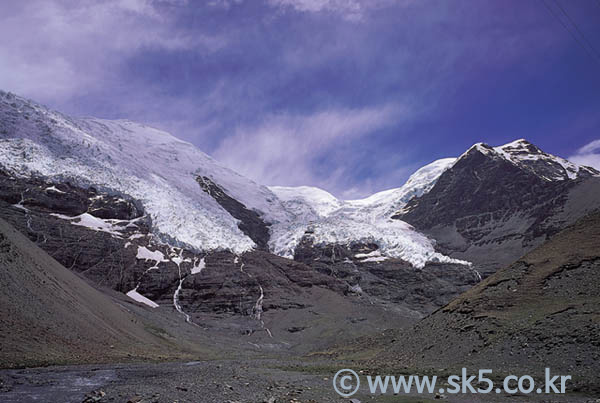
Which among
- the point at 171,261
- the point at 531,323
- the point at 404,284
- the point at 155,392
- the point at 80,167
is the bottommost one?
the point at 155,392

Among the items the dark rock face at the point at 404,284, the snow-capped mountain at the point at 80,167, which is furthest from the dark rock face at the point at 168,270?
the dark rock face at the point at 404,284

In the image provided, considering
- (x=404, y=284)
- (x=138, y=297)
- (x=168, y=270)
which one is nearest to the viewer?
(x=138, y=297)

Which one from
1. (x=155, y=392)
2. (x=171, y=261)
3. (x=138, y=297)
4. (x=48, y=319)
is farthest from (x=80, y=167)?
(x=155, y=392)

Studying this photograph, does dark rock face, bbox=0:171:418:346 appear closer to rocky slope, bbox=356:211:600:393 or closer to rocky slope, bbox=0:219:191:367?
rocky slope, bbox=0:219:191:367

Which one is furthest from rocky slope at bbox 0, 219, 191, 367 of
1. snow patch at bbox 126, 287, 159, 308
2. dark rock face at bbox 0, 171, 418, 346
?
snow patch at bbox 126, 287, 159, 308

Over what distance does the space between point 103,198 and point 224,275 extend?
199ft

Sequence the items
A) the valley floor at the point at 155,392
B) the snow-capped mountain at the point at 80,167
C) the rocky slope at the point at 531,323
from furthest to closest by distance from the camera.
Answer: the snow-capped mountain at the point at 80,167 < the rocky slope at the point at 531,323 < the valley floor at the point at 155,392

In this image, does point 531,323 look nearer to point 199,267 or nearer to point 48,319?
point 48,319

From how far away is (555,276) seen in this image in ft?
132

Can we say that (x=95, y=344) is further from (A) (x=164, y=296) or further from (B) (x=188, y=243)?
(B) (x=188, y=243)

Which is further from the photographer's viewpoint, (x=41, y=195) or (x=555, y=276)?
(x=41, y=195)

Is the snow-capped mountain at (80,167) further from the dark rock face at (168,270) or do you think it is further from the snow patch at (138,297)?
the snow patch at (138,297)

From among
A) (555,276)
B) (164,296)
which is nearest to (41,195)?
(164,296)

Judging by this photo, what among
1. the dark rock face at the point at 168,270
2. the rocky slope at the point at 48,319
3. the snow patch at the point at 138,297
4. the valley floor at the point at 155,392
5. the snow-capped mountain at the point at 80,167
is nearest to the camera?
the valley floor at the point at 155,392
